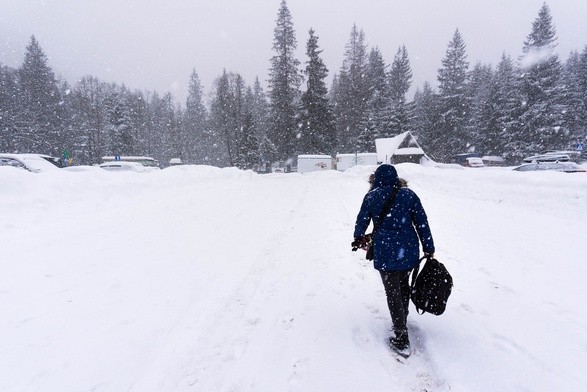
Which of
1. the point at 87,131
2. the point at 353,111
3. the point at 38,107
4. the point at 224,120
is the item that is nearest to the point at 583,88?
the point at 353,111

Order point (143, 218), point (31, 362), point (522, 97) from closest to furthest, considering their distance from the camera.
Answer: point (31, 362)
point (143, 218)
point (522, 97)

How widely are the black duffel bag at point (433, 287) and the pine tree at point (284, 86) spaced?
152ft

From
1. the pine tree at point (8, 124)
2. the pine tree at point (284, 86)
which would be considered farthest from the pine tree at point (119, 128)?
the pine tree at point (284, 86)

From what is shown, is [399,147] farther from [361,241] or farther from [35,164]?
[361,241]

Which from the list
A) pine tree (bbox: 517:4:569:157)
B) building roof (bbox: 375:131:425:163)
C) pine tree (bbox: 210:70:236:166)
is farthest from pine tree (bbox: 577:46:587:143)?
pine tree (bbox: 210:70:236:166)

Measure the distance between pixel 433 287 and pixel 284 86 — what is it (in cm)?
5008

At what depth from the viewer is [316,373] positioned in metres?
2.95

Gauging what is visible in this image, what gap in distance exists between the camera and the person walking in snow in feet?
10.6

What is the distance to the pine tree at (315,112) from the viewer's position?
46844 millimetres

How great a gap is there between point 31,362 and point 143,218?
18.6ft

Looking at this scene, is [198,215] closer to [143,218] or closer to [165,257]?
[143,218]

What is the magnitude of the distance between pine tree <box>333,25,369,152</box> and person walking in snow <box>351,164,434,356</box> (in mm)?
55867

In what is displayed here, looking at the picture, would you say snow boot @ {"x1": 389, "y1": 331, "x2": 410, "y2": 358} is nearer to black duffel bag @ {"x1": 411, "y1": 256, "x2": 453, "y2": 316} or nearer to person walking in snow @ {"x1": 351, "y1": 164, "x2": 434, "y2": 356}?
person walking in snow @ {"x1": 351, "y1": 164, "x2": 434, "y2": 356}

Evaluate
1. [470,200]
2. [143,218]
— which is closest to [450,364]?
[143,218]
